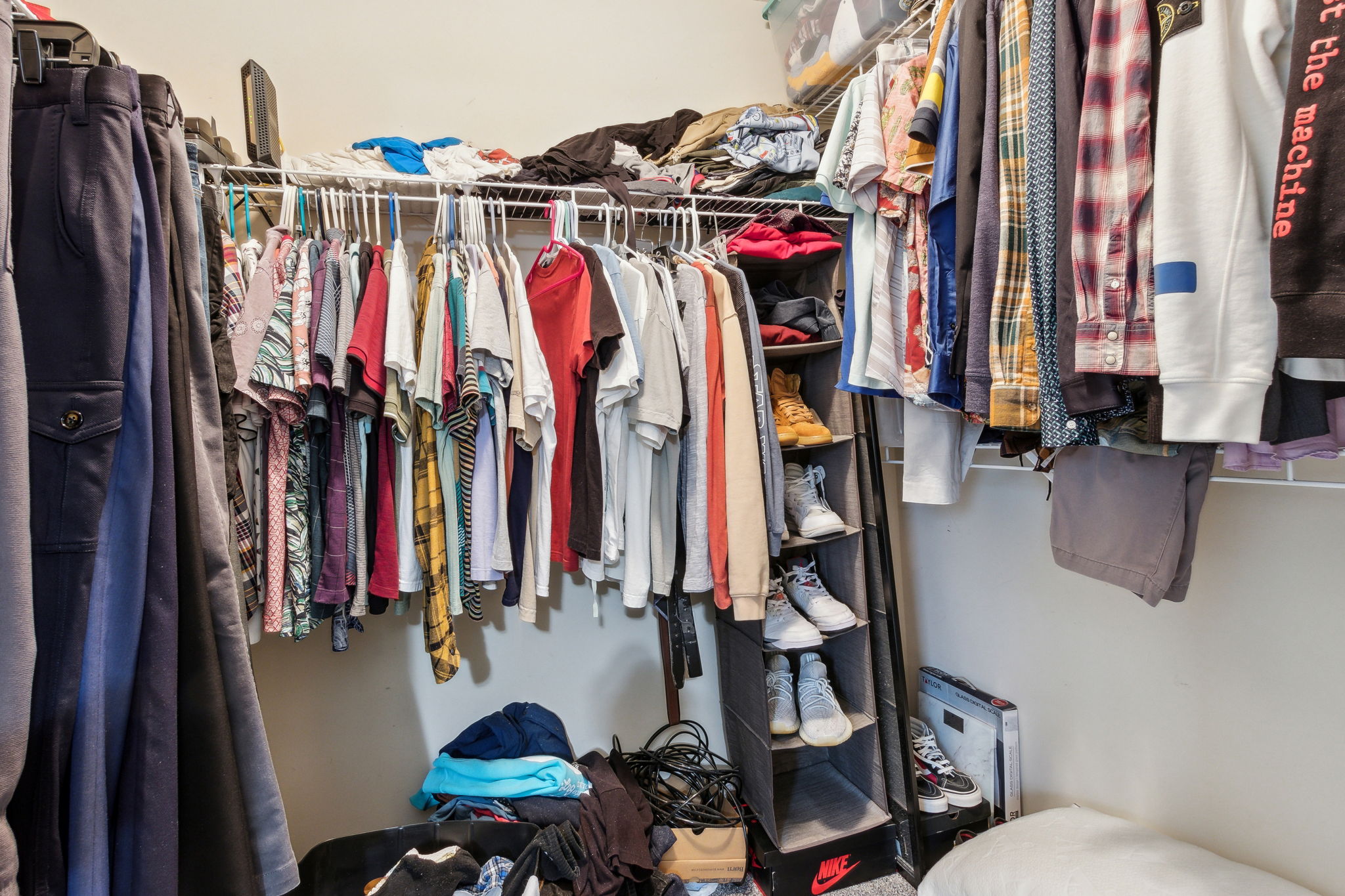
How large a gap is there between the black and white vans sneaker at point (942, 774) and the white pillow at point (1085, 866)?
32cm

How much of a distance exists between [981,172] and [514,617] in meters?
1.63

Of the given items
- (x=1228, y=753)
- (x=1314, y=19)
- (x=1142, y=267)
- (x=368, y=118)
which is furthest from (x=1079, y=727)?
(x=368, y=118)

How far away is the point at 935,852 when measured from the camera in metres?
1.67

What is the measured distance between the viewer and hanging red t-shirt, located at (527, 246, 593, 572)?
4.79 ft

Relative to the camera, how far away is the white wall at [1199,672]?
3.75 feet

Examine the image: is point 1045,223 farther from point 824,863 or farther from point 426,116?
point 426,116

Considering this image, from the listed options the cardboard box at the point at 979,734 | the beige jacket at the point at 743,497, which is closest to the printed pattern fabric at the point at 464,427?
the beige jacket at the point at 743,497

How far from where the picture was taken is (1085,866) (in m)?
1.19

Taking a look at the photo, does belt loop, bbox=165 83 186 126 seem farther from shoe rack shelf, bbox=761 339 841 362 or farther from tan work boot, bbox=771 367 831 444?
tan work boot, bbox=771 367 831 444

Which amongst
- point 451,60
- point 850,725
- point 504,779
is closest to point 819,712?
point 850,725

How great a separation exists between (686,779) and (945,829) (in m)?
0.71

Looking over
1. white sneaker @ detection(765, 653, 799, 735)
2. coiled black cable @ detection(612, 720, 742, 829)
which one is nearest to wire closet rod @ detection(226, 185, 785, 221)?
white sneaker @ detection(765, 653, 799, 735)

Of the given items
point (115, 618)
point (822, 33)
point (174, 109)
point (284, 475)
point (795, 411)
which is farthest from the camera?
point (822, 33)

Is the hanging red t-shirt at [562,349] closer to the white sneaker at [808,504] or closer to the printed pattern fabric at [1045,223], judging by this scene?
the white sneaker at [808,504]
